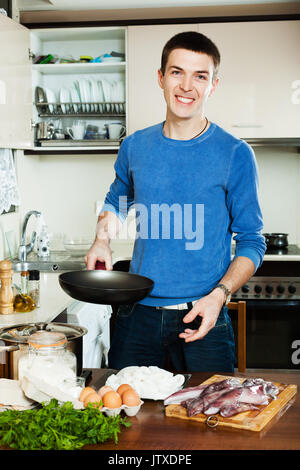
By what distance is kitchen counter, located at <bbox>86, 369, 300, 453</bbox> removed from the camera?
104cm

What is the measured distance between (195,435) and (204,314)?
0.34 metres

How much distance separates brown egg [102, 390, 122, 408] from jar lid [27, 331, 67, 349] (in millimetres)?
164

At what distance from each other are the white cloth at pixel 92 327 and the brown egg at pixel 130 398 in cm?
121

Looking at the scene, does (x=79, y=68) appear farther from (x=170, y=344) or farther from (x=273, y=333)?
(x=170, y=344)

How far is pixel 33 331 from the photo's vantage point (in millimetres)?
1388

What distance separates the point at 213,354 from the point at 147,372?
1.21ft

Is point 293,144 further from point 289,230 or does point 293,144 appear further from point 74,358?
point 74,358

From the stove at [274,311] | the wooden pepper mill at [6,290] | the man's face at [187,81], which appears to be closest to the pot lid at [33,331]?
the wooden pepper mill at [6,290]

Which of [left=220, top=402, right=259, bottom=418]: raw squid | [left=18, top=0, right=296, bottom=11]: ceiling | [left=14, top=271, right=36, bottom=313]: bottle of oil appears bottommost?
[left=220, top=402, right=259, bottom=418]: raw squid

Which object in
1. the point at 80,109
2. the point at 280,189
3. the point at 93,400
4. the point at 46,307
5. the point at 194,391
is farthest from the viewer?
the point at 280,189

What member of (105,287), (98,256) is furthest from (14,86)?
(105,287)

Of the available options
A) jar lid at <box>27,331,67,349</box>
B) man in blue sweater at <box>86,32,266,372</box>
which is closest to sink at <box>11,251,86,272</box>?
man in blue sweater at <box>86,32,266,372</box>

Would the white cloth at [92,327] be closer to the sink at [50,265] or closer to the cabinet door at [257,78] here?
the sink at [50,265]

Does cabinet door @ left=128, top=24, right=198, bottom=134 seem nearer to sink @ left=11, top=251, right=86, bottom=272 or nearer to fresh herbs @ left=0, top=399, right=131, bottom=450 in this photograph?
sink @ left=11, top=251, right=86, bottom=272
